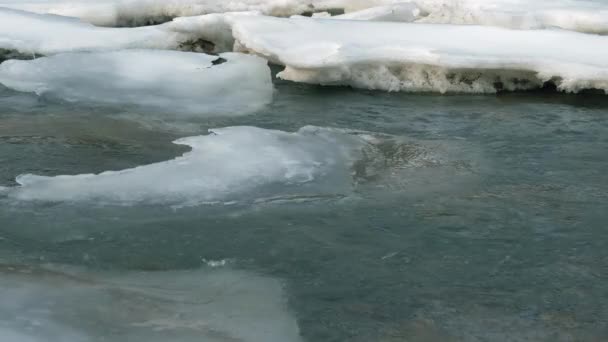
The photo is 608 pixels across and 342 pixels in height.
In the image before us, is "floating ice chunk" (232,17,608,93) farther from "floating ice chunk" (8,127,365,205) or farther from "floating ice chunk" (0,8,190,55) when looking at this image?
"floating ice chunk" (8,127,365,205)

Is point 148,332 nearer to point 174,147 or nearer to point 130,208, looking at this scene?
point 130,208

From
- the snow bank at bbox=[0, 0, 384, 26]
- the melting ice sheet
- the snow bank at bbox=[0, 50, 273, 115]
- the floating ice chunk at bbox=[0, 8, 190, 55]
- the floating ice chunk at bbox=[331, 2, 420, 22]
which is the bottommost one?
the melting ice sheet

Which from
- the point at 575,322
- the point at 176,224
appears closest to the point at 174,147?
the point at 176,224

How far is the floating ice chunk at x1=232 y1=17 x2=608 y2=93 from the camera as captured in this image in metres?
7.27

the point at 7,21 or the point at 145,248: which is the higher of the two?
the point at 7,21

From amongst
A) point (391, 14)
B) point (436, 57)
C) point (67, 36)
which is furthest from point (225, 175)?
point (391, 14)

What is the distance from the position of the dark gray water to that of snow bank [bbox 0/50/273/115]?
1.64ft

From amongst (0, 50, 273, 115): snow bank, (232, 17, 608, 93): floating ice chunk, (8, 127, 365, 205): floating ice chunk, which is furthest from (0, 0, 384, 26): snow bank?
(8, 127, 365, 205): floating ice chunk

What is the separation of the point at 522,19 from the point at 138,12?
3993mm

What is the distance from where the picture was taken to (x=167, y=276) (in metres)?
4.08

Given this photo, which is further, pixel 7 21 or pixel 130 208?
pixel 7 21

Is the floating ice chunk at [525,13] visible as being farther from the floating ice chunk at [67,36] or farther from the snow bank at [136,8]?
the floating ice chunk at [67,36]

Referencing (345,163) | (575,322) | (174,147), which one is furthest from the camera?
(174,147)

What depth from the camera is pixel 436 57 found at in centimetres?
729
